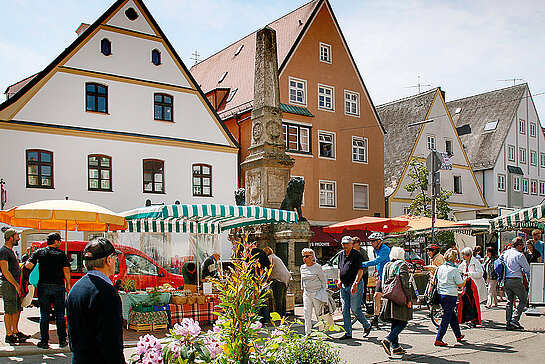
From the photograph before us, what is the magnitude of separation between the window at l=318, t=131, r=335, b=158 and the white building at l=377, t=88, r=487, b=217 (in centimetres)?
561

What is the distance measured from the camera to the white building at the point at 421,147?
35000 mm

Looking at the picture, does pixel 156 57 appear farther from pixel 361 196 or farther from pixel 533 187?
pixel 533 187

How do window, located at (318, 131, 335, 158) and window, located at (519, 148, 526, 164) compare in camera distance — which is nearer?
window, located at (318, 131, 335, 158)

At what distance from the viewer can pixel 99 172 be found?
22891 millimetres

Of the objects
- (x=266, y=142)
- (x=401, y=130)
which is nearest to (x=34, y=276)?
(x=266, y=142)

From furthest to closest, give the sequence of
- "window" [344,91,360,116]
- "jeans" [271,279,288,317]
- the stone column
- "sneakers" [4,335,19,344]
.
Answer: "window" [344,91,360,116] < the stone column < "jeans" [271,279,288,317] < "sneakers" [4,335,19,344]

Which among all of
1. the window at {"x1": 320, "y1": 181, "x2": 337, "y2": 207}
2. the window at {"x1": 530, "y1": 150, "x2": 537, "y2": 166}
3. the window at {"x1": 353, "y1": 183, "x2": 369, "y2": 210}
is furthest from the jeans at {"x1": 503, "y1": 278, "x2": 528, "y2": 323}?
the window at {"x1": 530, "y1": 150, "x2": 537, "y2": 166}

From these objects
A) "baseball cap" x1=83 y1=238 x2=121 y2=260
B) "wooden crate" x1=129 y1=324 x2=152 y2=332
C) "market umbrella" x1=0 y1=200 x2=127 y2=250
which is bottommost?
"wooden crate" x1=129 y1=324 x2=152 y2=332

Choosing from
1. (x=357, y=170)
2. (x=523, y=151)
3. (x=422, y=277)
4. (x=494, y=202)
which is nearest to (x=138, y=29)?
(x=357, y=170)

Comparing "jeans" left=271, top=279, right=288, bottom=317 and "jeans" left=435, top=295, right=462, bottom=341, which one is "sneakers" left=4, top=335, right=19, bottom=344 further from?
"jeans" left=435, top=295, right=462, bottom=341

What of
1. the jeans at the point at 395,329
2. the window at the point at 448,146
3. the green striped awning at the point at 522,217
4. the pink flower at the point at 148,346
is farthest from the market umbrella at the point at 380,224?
the window at the point at 448,146

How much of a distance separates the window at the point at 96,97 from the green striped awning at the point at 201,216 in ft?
31.3

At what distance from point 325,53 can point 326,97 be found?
100 inches

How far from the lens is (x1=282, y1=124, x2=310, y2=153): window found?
28.8m
